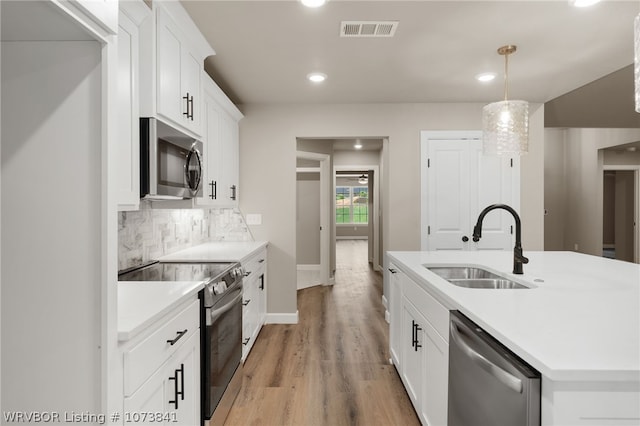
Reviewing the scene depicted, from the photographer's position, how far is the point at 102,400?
1035 mm

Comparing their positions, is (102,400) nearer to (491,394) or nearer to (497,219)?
(491,394)

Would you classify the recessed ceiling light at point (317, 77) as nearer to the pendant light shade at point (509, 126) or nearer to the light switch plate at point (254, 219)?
the pendant light shade at point (509, 126)

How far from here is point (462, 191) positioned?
13.4 ft

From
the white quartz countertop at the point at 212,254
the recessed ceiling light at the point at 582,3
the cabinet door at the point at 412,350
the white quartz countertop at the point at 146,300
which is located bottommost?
the cabinet door at the point at 412,350

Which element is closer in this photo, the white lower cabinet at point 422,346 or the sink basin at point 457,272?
the white lower cabinet at point 422,346

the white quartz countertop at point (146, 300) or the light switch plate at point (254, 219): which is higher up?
the light switch plate at point (254, 219)

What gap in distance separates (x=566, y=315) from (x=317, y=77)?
2656mm

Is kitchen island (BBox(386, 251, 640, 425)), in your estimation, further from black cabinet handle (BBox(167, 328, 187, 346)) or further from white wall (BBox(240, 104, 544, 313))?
white wall (BBox(240, 104, 544, 313))

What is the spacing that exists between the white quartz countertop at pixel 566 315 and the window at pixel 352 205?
39.5ft

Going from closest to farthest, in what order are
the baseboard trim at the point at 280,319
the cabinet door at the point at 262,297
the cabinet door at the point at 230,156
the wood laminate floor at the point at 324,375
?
the wood laminate floor at the point at 324,375, the cabinet door at the point at 230,156, the cabinet door at the point at 262,297, the baseboard trim at the point at 280,319

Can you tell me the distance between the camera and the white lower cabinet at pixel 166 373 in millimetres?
1192

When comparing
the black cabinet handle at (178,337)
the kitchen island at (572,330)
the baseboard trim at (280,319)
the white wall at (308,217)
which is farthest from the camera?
the white wall at (308,217)

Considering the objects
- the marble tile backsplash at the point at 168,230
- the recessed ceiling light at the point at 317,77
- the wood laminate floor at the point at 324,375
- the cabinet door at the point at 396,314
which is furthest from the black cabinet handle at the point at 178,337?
the recessed ceiling light at the point at 317,77

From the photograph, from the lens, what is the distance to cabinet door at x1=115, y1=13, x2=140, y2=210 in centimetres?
165
